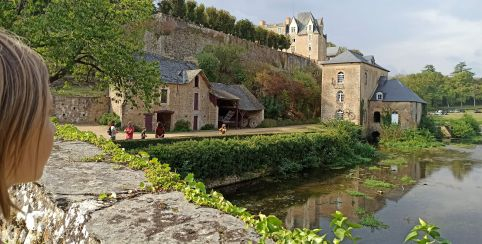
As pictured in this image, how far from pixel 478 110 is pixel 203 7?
187ft

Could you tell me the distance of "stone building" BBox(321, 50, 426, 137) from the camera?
38.6 meters

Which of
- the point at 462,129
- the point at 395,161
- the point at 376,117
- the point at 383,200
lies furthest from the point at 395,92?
the point at 383,200

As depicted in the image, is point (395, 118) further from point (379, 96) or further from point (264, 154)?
point (264, 154)

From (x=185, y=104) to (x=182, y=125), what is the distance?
60.7 inches

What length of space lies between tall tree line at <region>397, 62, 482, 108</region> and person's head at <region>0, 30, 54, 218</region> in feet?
231

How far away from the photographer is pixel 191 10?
41.5 meters

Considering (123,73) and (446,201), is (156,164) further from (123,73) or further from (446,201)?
(446,201)

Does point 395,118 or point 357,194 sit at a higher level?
point 395,118

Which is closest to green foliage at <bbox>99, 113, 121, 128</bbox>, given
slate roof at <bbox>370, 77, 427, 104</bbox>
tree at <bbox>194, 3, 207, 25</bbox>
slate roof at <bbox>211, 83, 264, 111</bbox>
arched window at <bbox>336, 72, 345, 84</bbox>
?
slate roof at <bbox>211, 83, 264, 111</bbox>

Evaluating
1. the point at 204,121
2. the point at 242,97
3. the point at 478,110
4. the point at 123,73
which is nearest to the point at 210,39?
the point at 242,97

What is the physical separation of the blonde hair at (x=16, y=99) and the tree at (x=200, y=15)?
4315cm

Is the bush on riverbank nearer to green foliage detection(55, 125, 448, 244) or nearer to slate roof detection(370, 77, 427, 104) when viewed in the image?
green foliage detection(55, 125, 448, 244)

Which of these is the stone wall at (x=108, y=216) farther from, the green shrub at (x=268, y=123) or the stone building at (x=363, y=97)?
the stone building at (x=363, y=97)

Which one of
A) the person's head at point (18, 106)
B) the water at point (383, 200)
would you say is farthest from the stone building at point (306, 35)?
the person's head at point (18, 106)
